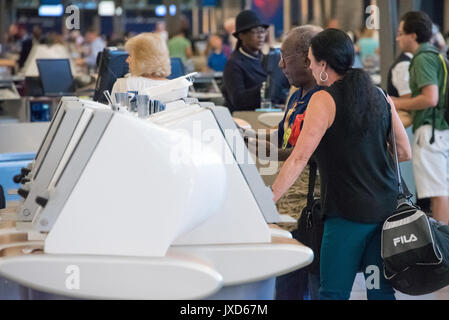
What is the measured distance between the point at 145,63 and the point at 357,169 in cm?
A: 201

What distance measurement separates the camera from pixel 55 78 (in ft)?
25.8

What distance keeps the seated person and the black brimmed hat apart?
162 cm

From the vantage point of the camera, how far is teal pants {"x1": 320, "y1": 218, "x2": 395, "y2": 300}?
3104 millimetres

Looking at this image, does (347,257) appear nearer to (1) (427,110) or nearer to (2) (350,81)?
(2) (350,81)

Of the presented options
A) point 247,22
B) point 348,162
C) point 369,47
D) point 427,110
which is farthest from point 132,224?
point 369,47

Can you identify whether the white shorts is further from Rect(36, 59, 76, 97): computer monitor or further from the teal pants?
Rect(36, 59, 76, 97): computer monitor

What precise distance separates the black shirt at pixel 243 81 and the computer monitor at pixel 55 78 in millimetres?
2070

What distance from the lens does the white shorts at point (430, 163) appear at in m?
5.72

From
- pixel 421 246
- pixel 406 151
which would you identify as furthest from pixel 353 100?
pixel 421 246

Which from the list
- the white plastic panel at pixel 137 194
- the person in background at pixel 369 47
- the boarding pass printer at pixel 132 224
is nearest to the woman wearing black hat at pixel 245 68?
the boarding pass printer at pixel 132 224

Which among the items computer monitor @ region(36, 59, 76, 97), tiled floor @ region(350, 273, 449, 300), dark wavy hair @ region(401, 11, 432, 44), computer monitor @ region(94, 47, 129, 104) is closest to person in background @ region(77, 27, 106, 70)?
computer monitor @ region(36, 59, 76, 97)

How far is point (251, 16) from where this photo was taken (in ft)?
20.9

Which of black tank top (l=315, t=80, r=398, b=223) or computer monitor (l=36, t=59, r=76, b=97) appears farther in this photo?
computer monitor (l=36, t=59, r=76, b=97)
